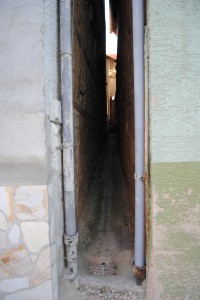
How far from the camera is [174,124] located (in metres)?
1.96

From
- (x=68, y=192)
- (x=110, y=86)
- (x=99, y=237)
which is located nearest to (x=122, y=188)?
(x=99, y=237)

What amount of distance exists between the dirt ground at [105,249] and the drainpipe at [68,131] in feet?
0.79

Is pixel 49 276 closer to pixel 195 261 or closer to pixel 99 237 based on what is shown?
pixel 99 237

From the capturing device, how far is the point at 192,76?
1.95 metres

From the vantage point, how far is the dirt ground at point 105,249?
228 centimetres

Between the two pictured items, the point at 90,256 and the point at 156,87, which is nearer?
the point at 156,87

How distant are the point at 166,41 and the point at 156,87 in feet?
1.41

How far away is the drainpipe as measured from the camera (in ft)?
7.01

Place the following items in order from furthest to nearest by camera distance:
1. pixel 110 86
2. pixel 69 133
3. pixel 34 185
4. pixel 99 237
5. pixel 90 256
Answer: pixel 110 86
pixel 99 237
pixel 90 256
pixel 69 133
pixel 34 185

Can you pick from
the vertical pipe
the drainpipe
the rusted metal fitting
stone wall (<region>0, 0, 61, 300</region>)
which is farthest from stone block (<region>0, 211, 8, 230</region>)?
the rusted metal fitting

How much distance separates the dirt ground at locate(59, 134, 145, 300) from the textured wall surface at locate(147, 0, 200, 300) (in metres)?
0.70

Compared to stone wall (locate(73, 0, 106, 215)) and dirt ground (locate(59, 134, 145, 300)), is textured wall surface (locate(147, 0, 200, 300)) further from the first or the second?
stone wall (locate(73, 0, 106, 215))

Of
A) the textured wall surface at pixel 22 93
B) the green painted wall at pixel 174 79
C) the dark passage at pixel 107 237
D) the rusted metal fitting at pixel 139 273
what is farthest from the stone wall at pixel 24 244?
the green painted wall at pixel 174 79

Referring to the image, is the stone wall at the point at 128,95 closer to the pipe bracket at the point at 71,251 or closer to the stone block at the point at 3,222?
the pipe bracket at the point at 71,251
